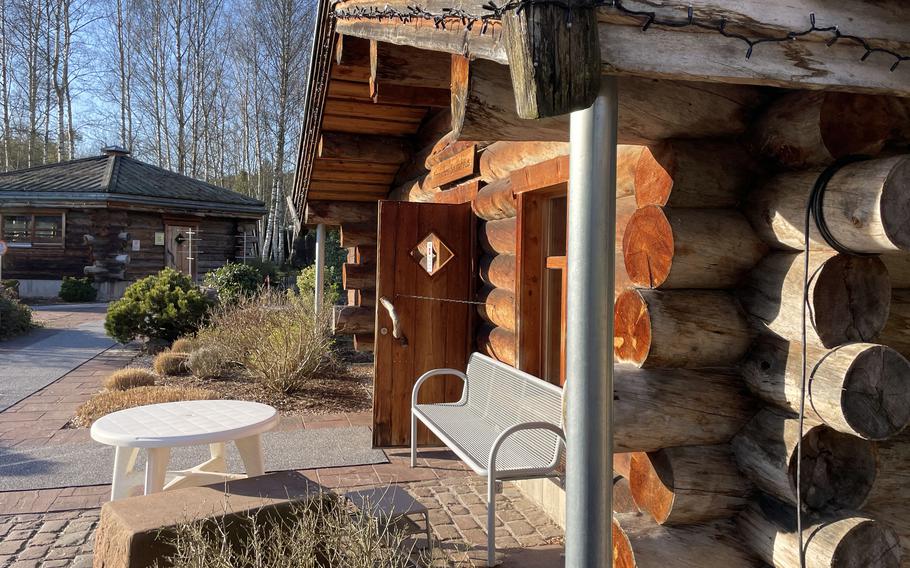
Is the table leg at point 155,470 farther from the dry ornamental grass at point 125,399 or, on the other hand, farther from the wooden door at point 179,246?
the wooden door at point 179,246

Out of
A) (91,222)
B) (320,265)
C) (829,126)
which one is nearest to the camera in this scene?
(829,126)

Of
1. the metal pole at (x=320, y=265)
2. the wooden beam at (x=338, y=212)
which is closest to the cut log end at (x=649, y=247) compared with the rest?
the wooden beam at (x=338, y=212)

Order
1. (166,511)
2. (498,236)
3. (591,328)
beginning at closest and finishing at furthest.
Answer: (591,328), (166,511), (498,236)

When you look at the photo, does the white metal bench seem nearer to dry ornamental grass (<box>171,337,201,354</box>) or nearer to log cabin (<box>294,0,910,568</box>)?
log cabin (<box>294,0,910,568</box>)

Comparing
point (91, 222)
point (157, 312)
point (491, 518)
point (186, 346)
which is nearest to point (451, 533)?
point (491, 518)

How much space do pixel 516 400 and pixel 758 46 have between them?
10.1 ft

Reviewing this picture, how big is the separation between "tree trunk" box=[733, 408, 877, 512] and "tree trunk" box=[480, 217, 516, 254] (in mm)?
2996

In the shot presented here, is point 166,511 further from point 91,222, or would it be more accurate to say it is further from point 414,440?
point 91,222

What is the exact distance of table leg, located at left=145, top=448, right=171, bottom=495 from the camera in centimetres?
384

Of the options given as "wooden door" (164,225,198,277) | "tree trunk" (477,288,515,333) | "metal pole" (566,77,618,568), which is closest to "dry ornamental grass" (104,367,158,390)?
"tree trunk" (477,288,515,333)

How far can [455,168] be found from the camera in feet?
20.9

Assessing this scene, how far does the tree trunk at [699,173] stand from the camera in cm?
255

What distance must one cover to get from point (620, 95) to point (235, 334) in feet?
26.2

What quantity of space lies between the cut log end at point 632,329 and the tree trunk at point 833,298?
1.46ft
